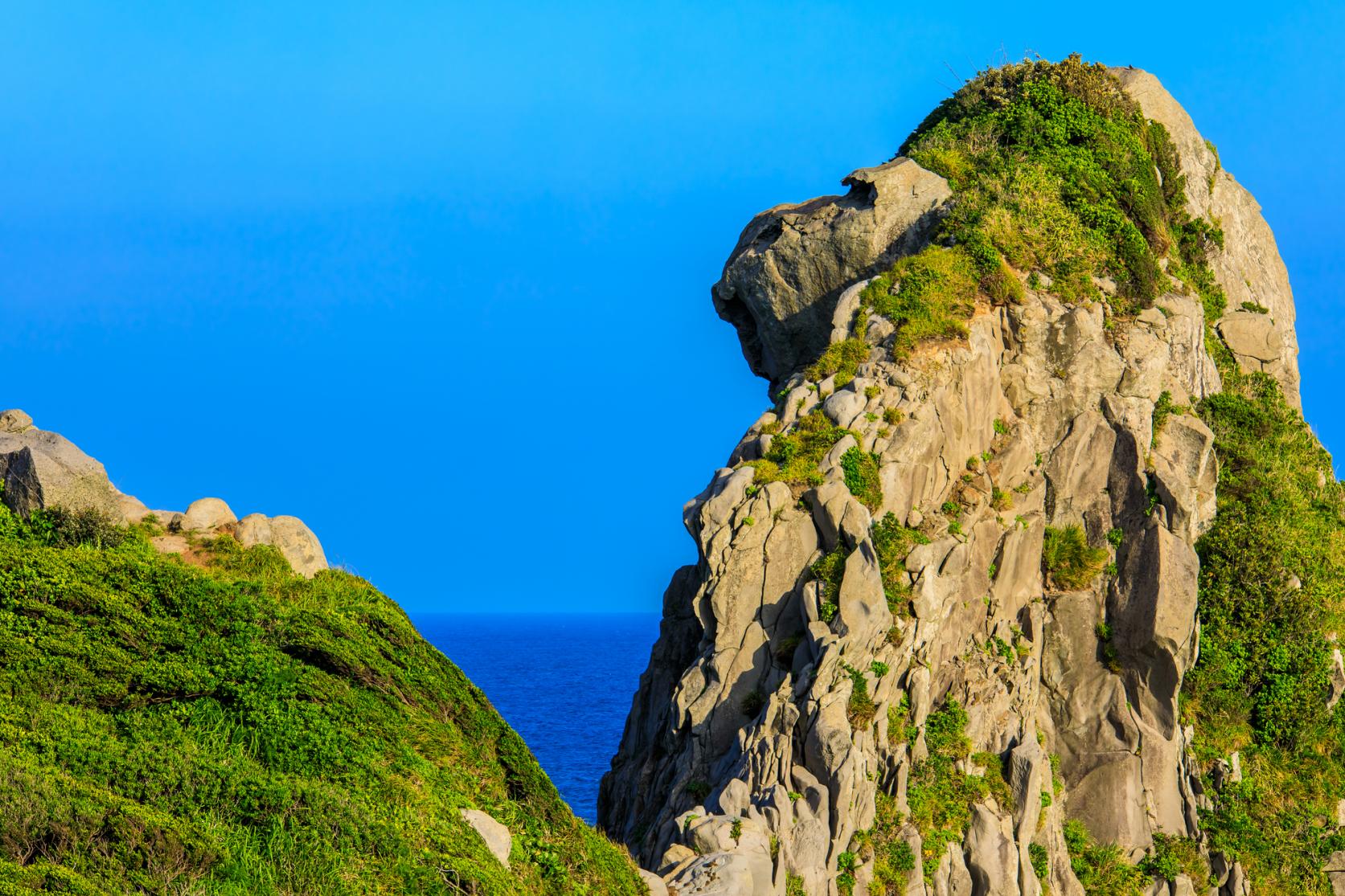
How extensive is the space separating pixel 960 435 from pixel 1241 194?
1056 inches

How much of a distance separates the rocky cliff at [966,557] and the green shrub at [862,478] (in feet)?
0.27

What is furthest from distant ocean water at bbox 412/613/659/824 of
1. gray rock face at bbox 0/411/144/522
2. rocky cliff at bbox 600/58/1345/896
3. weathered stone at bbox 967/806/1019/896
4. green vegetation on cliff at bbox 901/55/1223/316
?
green vegetation on cliff at bbox 901/55/1223/316

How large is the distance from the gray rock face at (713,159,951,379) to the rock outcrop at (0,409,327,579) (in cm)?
2064

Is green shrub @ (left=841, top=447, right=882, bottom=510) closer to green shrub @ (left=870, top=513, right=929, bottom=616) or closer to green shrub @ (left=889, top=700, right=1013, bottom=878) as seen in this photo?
green shrub @ (left=870, top=513, right=929, bottom=616)

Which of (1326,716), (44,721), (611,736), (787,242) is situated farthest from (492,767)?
(611,736)

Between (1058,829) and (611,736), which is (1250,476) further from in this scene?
(611,736)

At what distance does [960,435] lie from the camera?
34906 mm

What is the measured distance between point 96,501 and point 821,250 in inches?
1038

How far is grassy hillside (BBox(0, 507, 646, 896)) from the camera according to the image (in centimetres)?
1727

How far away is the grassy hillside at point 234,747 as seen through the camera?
56.6 ft

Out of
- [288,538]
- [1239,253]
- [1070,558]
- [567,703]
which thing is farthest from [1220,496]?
[567,703]

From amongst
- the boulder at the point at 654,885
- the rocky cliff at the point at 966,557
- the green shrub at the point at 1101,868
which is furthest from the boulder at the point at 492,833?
the green shrub at the point at 1101,868

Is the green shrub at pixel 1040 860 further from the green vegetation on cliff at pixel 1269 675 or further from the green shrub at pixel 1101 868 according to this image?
the green vegetation on cliff at pixel 1269 675

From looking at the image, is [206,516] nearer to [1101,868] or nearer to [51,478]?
[51,478]
